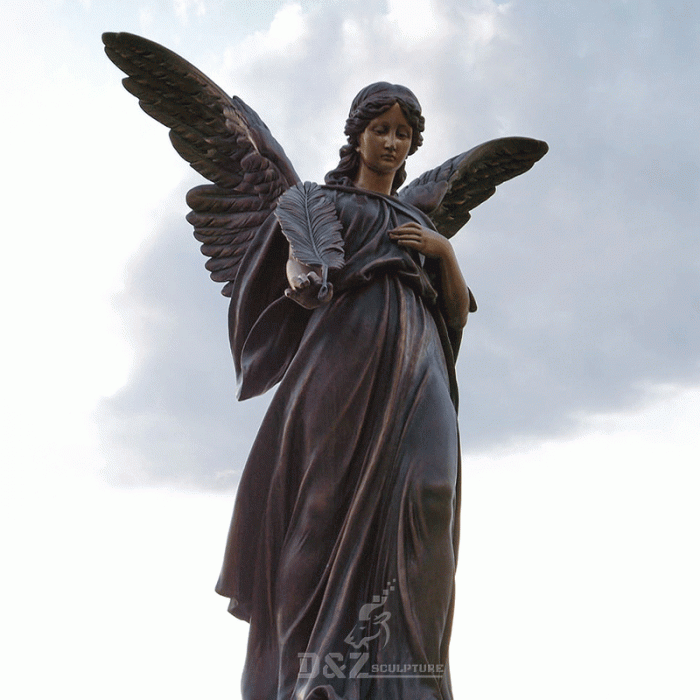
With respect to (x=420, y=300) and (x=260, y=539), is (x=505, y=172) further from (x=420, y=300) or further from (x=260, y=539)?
(x=260, y=539)

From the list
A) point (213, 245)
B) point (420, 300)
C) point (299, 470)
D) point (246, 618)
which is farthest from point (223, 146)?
point (246, 618)

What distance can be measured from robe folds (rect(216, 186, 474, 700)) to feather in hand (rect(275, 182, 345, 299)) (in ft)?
0.54

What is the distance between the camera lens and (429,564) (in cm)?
605

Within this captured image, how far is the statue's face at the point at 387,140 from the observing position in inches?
271

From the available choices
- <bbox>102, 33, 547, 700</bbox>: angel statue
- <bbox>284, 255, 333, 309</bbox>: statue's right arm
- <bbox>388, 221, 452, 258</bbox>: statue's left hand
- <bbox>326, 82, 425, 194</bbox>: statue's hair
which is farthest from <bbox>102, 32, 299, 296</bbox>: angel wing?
<bbox>284, 255, 333, 309</bbox>: statue's right arm

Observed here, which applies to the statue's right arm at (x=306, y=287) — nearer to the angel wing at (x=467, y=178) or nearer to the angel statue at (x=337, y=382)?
the angel statue at (x=337, y=382)

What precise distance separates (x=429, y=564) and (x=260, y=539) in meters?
0.95

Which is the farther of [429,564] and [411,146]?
[411,146]

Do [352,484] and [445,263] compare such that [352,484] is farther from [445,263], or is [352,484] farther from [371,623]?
[445,263]

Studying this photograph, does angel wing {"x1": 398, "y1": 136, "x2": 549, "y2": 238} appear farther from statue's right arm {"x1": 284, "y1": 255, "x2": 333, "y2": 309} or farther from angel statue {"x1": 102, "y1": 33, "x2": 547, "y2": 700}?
statue's right arm {"x1": 284, "y1": 255, "x2": 333, "y2": 309}

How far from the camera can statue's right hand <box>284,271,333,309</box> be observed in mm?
6121

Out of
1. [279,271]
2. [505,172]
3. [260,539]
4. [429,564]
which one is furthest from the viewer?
[505,172]

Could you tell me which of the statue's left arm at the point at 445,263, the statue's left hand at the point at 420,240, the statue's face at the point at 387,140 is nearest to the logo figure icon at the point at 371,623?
the statue's left arm at the point at 445,263

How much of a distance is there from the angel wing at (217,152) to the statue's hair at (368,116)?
41 cm
